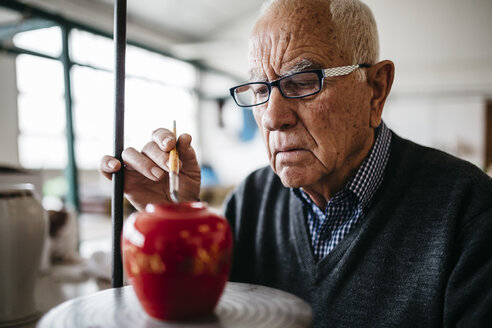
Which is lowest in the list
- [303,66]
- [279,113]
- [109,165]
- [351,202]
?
[351,202]

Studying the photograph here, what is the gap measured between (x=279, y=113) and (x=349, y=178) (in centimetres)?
28

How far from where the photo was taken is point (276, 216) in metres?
1.25

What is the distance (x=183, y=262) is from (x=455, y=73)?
402 inches

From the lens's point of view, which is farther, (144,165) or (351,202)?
(351,202)

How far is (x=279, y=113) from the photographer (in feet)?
3.21

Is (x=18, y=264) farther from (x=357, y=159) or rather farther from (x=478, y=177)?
(x=478, y=177)

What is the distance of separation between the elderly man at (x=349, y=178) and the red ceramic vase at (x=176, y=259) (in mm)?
371

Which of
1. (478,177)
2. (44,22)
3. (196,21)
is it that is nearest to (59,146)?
(196,21)


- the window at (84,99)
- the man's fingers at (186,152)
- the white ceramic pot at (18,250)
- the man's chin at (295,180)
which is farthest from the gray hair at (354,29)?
the window at (84,99)

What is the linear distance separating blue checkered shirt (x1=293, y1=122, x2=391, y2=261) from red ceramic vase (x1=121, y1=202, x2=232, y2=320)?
1.89 feet

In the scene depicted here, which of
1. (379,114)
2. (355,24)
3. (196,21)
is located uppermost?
(196,21)

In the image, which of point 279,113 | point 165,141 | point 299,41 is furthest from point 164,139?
Result: point 299,41

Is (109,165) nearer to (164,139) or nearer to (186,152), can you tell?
(164,139)

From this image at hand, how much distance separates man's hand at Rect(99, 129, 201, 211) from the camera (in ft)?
2.96
